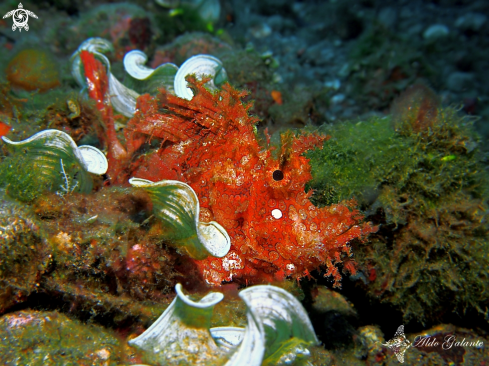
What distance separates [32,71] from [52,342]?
453cm

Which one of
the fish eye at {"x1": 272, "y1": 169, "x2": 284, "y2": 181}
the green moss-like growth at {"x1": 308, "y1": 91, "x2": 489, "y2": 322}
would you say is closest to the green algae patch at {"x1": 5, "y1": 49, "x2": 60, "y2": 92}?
the fish eye at {"x1": 272, "y1": 169, "x2": 284, "y2": 181}

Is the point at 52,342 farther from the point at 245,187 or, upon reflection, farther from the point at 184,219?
the point at 245,187

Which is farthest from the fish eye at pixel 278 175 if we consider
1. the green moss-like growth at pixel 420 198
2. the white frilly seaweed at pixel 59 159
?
the white frilly seaweed at pixel 59 159

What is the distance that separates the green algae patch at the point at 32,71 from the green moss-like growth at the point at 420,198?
4644 millimetres

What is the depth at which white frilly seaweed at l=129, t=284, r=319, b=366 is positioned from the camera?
174 centimetres

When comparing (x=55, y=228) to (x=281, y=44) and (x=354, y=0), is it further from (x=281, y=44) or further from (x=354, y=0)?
(x=354, y=0)

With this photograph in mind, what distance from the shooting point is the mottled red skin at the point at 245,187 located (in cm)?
250

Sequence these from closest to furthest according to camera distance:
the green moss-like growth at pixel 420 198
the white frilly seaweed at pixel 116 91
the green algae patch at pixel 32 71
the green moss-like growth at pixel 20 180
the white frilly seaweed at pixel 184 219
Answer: the white frilly seaweed at pixel 184 219 < the green moss-like growth at pixel 20 180 < the green moss-like growth at pixel 420 198 < the white frilly seaweed at pixel 116 91 < the green algae patch at pixel 32 71

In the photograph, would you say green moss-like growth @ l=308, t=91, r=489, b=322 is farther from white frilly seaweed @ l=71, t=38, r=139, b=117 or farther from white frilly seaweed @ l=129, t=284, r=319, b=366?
white frilly seaweed @ l=71, t=38, r=139, b=117

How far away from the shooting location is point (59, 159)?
2.82 meters

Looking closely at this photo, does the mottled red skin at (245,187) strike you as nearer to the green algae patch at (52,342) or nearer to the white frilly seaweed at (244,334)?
the white frilly seaweed at (244,334)

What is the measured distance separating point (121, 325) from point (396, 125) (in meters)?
3.93

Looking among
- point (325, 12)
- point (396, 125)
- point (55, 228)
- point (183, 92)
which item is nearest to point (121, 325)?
point (55, 228)

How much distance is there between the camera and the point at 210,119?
2848 mm
